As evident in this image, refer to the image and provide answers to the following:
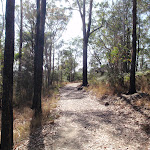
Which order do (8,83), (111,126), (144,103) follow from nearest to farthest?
1. (8,83)
2. (111,126)
3. (144,103)

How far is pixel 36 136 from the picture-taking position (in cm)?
423

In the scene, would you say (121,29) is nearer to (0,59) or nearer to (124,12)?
(124,12)

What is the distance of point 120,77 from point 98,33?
1023cm

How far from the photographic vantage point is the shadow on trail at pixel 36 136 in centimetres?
365

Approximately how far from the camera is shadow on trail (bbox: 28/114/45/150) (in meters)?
3.65

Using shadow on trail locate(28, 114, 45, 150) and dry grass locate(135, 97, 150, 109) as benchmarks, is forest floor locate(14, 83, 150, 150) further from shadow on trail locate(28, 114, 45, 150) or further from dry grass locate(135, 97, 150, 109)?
dry grass locate(135, 97, 150, 109)

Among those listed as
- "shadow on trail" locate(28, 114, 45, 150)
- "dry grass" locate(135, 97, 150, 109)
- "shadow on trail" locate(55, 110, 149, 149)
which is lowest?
"shadow on trail" locate(28, 114, 45, 150)

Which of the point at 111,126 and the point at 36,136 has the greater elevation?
the point at 111,126

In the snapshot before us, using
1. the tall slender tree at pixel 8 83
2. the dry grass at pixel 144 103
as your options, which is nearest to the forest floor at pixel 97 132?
the dry grass at pixel 144 103

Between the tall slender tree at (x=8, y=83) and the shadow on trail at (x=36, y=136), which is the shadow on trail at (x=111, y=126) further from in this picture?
the tall slender tree at (x=8, y=83)

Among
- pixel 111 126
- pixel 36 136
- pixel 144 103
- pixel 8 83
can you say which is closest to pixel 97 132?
pixel 111 126

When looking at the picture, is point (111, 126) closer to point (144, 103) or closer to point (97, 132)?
point (97, 132)

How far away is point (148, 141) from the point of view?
3527 millimetres

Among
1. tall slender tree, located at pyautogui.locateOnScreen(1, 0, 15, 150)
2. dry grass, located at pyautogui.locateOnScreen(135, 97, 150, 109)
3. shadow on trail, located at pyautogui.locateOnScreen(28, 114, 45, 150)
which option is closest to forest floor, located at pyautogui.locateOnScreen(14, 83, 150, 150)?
shadow on trail, located at pyautogui.locateOnScreen(28, 114, 45, 150)
